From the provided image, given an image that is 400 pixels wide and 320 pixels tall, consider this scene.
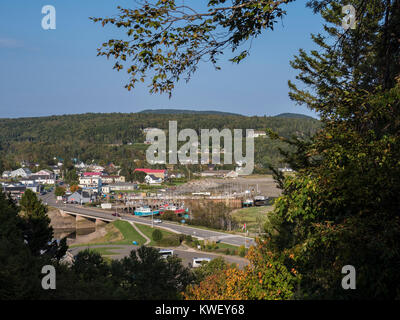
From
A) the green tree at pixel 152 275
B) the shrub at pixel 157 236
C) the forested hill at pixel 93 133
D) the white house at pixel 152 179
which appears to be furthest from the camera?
the forested hill at pixel 93 133

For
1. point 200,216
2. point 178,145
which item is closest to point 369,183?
point 200,216

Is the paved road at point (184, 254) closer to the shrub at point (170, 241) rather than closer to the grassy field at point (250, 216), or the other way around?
the shrub at point (170, 241)

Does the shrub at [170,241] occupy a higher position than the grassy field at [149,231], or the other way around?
the shrub at [170,241]

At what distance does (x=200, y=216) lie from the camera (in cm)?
4178

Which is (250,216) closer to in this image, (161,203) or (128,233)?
(128,233)

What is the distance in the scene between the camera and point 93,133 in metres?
146

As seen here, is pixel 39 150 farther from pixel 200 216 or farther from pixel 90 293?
pixel 90 293

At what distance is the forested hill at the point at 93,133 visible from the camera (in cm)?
11831

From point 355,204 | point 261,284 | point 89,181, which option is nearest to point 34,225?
point 261,284

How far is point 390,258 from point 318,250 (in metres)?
0.92

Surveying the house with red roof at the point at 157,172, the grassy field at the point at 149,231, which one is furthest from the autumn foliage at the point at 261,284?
the house with red roof at the point at 157,172

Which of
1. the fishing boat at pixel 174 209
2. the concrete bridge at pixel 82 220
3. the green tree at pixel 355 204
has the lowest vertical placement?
the concrete bridge at pixel 82 220

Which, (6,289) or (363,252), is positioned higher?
(363,252)

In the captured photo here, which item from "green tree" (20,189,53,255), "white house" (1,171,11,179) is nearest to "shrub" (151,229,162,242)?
"green tree" (20,189,53,255)
